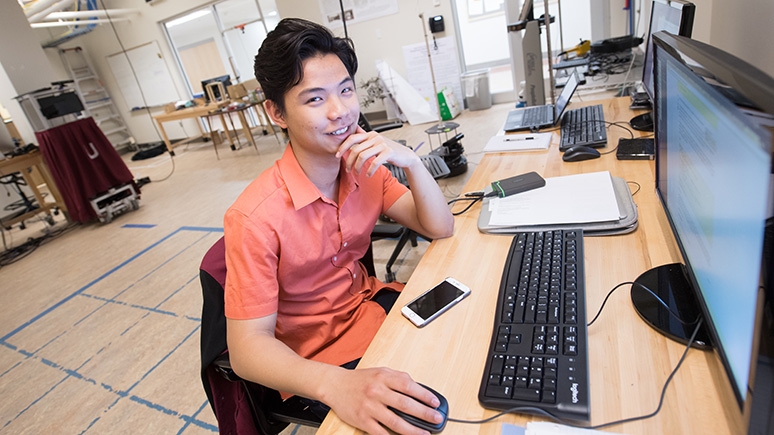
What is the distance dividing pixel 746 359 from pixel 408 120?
16.7 ft

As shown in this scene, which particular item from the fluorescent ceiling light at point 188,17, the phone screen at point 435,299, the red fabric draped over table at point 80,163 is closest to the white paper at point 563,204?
the phone screen at point 435,299

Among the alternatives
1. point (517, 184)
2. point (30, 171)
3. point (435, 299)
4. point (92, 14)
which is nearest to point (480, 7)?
point (517, 184)

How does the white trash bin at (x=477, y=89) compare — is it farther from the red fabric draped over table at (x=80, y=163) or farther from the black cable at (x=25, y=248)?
the black cable at (x=25, y=248)

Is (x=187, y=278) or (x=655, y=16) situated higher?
(x=655, y=16)

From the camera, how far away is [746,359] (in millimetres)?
375

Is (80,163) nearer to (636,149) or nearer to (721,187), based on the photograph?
(636,149)

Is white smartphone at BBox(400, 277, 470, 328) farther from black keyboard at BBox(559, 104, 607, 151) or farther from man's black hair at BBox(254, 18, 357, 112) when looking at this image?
black keyboard at BBox(559, 104, 607, 151)

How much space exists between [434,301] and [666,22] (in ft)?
3.67

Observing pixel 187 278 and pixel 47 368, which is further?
pixel 187 278

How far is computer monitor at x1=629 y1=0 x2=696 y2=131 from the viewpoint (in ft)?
3.14

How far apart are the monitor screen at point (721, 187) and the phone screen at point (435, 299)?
403 millimetres

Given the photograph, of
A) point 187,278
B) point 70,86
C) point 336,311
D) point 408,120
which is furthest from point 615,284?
point 70,86

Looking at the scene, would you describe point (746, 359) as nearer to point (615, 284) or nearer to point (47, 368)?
point (615, 284)

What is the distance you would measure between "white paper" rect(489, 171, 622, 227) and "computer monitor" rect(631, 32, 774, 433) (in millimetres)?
238
